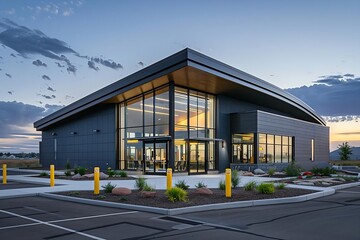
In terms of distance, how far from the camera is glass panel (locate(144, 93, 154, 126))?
103 ft

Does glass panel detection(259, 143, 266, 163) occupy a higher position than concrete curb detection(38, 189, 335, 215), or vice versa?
glass panel detection(259, 143, 266, 163)

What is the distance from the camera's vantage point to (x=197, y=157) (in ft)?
102

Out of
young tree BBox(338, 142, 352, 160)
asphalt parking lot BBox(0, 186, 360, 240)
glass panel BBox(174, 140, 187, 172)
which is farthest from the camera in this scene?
young tree BBox(338, 142, 352, 160)

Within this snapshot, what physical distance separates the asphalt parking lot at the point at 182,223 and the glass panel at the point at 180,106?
1739 centimetres

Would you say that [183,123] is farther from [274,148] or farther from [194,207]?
[194,207]

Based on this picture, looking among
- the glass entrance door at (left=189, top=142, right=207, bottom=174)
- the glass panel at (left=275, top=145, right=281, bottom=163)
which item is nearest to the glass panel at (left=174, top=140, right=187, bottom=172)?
the glass entrance door at (left=189, top=142, right=207, bottom=174)

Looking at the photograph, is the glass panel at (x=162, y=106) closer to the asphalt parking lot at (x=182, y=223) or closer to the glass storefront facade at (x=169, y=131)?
the glass storefront facade at (x=169, y=131)

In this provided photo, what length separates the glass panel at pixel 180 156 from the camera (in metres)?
29.6

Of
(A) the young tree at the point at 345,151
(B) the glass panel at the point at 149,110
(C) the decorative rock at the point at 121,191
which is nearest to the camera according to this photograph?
(C) the decorative rock at the point at 121,191

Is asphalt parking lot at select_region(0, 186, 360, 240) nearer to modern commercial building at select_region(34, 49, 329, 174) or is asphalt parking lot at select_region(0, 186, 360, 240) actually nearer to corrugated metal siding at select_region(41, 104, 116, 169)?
modern commercial building at select_region(34, 49, 329, 174)

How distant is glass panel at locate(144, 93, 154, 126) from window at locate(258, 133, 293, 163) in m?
9.92

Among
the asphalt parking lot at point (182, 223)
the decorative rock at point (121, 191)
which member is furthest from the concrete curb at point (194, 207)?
the decorative rock at point (121, 191)

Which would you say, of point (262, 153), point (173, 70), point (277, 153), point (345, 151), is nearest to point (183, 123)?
point (173, 70)

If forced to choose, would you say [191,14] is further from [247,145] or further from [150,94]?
[247,145]
